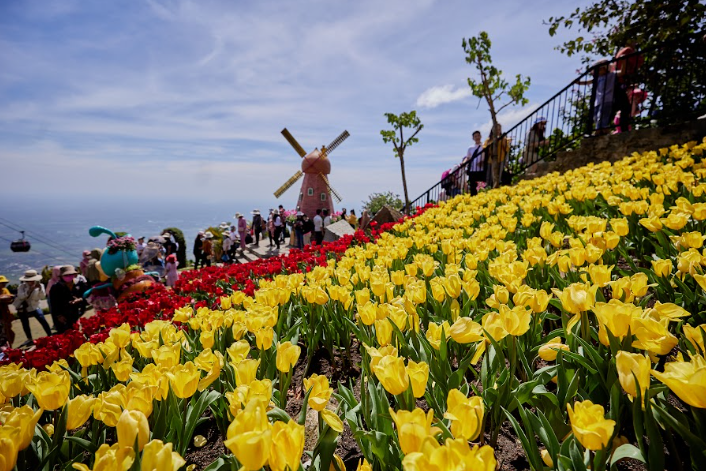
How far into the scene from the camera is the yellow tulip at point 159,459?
0.84m

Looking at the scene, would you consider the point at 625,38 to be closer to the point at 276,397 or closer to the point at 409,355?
the point at 409,355

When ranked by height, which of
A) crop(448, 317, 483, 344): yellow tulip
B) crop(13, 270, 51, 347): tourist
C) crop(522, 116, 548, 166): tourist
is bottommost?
crop(13, 270, 51, 347): tourist

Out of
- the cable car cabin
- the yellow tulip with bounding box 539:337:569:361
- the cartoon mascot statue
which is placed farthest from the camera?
the cable car cabin

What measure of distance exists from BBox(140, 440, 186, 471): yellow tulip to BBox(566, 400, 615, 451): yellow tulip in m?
0.96

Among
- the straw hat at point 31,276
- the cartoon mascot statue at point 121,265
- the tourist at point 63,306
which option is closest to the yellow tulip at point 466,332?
the cartoon mascot statue at point 121,265

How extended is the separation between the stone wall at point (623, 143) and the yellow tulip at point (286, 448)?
849cm

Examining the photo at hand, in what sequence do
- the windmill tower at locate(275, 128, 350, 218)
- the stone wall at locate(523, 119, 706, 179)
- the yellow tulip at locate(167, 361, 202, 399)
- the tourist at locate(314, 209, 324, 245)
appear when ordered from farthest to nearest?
the windmill tower at locate(275, 128, 350, 218) < the tourist at locate(314, 209, 324, 245) < the stone wall at locate(523, 119, 706, 179) < the yellow tulip at locate(167, 361, 202, 399)

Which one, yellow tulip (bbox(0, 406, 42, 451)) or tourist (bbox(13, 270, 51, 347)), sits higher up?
yellow tulip (bbox(0, 406, 42, 451))

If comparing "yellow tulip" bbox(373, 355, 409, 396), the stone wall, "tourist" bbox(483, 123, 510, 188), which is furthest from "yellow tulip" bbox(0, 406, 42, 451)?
"tourist" bbox(483, 123, 510, 188)

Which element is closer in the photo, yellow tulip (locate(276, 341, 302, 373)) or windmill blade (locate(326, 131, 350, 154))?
yellow tulip (locate(276, 341, 302, 373))

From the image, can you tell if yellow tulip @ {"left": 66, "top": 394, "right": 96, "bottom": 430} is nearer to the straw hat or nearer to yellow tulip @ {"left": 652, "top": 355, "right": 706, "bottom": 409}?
yellow tulip @ {"left": 652, "top": 355, "right": 706, "bottom": 409}

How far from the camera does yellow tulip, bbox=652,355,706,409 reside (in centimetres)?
80

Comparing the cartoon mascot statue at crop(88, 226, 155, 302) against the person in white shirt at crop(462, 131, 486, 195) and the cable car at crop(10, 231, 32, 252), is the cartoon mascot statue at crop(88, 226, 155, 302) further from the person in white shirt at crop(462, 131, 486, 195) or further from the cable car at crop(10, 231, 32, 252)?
the cable car at crop(10, 231, 32, 252)

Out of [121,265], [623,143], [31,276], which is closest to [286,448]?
[121,265]
